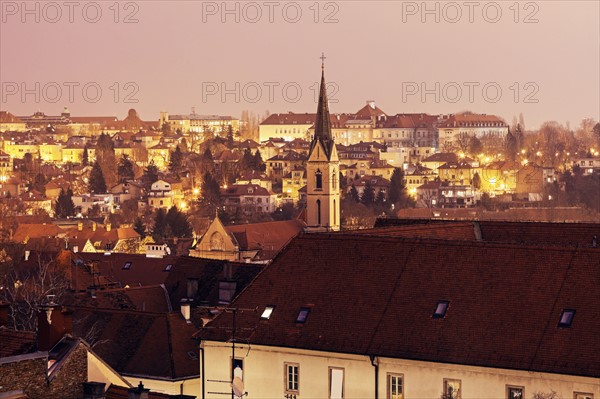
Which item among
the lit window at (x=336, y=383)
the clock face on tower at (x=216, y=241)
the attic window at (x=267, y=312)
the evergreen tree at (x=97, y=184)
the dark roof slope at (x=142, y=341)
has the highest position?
the evergreen tree at (x=97, y=184)

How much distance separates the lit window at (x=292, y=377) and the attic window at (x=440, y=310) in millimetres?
2763

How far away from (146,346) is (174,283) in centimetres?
777

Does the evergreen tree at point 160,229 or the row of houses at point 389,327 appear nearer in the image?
the row of houses at point 389,327

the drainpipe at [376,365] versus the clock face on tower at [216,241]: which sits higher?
the clock face on tower at [216,241]

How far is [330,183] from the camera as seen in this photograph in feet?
329

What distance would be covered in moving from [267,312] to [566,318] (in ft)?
20.4

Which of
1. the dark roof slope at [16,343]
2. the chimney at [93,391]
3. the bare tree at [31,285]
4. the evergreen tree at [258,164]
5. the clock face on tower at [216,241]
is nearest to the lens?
the chimney at [93,391]

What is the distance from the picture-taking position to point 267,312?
33656mm

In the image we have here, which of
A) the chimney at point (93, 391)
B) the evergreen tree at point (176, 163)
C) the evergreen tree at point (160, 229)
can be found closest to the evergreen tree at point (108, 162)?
the evergreen tree at point (176, 163)

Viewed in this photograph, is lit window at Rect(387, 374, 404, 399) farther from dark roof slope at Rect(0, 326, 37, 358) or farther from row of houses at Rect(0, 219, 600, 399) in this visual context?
dark roof slope at Rect(0, 326, 37, 358)

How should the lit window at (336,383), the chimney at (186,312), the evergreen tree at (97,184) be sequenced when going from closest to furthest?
the lit window at (336,383) < the chimney at (186,312) < the evergreen tree at (97,184)

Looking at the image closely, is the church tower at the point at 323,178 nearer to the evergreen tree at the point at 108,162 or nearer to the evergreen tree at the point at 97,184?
the evergreen tree at the point at 97,184

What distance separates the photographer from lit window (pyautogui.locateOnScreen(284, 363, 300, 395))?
32594 millimetres

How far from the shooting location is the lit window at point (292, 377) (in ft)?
107
